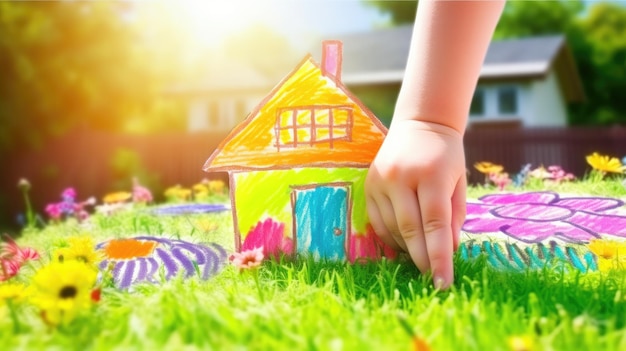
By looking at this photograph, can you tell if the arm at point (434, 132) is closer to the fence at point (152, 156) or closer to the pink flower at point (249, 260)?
the pink flower at point (249, 260)

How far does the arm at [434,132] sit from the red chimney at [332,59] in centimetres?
41

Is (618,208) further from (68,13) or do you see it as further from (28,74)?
(68,13)

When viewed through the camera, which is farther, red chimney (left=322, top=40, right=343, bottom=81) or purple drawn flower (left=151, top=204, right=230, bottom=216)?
purple drawn flower (left=151, top=204, right=230, bottom=216)

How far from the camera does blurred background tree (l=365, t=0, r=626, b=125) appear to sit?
1040 inches

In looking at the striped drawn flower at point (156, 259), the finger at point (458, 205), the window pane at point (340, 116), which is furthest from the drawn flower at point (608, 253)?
the striped drawn flower at point (156, 259)

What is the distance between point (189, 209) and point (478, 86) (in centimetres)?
1634

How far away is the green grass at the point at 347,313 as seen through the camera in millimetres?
1156

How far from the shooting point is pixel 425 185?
1.57 m

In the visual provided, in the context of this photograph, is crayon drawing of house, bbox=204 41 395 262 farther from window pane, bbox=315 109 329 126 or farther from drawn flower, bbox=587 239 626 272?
drawn flower, bbox=587 239 626 272

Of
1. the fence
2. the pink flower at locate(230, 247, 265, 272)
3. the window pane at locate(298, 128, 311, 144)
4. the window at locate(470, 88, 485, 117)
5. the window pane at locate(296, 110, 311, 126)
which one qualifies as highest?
the window pane at locate(296, 110, 311, 126)

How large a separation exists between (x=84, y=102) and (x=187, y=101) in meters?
8.37

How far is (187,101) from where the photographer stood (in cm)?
2244

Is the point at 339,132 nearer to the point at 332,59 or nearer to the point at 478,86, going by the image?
the point at 332,59

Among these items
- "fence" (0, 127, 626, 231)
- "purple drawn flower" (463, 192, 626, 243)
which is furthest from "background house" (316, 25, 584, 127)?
"purple drawn flower" (463, 192, 626, 243)
